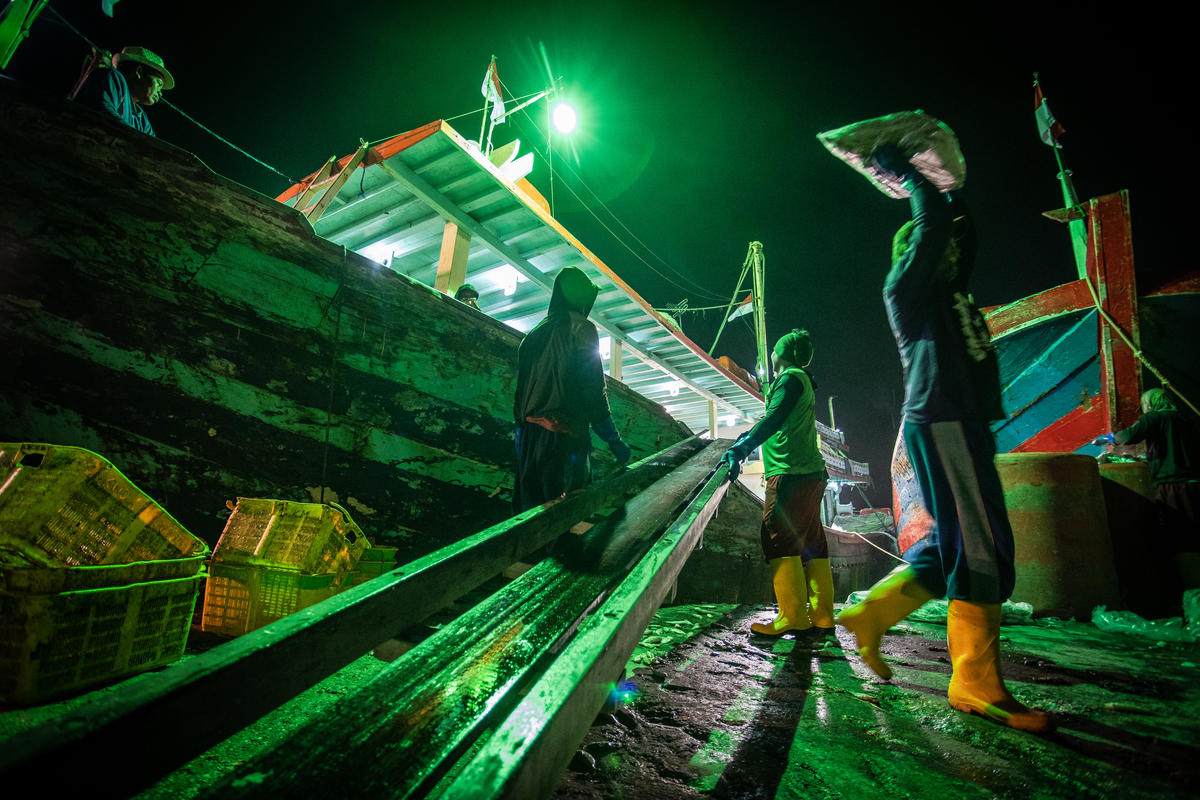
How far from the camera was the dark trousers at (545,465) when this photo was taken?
8.53 ft

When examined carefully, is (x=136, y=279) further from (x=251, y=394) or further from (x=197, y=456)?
(x=197, y=456)

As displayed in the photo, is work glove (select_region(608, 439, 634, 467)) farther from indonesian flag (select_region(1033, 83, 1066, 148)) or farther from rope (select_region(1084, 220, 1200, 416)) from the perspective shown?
indonesian flag (select_region(1033, 83, 1066, 148))

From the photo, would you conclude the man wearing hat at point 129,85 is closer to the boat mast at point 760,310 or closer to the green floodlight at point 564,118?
the green floodlight at point 564,118

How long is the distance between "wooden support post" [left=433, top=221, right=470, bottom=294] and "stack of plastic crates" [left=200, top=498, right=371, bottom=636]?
154 inches

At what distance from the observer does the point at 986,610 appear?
1605 millimetres

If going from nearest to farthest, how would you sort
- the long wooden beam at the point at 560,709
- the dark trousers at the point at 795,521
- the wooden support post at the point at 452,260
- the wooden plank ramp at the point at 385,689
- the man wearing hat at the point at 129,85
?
the long wooden beam at the point at 560,709 → the wooden plank ramp at the point at 385,689 → the dark trousers at the point at 795,521 → the man wearing hat at the point at 129,85 → the wooden support post at the point at 452,260

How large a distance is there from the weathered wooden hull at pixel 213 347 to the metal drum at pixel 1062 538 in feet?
13.6

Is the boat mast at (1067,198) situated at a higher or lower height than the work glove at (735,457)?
higher

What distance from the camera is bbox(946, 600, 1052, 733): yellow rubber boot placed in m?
1.56

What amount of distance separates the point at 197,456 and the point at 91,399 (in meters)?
0.53

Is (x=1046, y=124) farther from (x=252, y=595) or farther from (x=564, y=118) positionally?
(x=252, y=595)

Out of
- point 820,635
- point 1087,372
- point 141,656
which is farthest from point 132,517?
point 1087,372

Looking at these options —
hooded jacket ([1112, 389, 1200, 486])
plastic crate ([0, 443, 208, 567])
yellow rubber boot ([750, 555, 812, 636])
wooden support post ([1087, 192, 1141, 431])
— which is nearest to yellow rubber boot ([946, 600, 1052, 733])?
yellow rubber boot ([750, 555, 812, 636])

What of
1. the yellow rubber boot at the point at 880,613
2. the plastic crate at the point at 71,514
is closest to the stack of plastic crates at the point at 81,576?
the plastic crate at the point at 71,514
